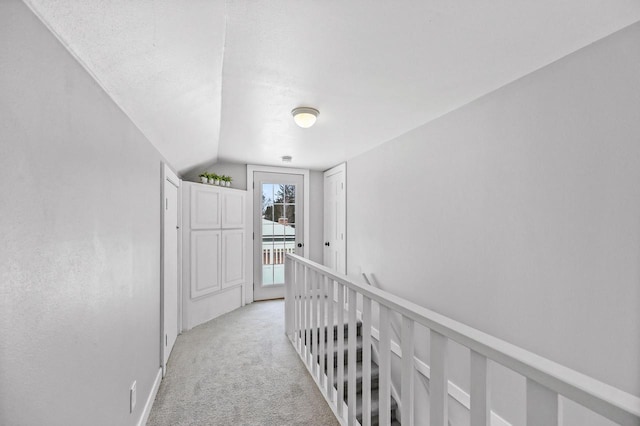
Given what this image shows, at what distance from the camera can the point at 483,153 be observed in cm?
201

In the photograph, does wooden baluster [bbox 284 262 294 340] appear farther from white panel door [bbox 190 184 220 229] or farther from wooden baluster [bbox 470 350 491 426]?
wooden baluster [bbox 470 350 491 426]

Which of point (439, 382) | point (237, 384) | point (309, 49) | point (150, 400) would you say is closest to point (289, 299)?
point (237, 384)

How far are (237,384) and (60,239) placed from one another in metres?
1.83

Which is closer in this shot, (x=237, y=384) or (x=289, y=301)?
(x=237, y=384)

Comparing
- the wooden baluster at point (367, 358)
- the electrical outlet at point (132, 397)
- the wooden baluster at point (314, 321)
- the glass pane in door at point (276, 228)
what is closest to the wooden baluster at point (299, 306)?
the wooden baluster at point (314, 321)

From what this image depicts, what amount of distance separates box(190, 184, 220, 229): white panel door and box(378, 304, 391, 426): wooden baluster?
2.80 meters

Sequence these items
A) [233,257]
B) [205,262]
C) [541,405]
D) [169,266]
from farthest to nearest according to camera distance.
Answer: [233,257] → [205,262] → [169,266] → [541,405]

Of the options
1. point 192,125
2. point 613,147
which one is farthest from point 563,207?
point 192,125

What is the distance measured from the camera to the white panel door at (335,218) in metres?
4.13

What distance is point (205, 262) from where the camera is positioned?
11.7ft

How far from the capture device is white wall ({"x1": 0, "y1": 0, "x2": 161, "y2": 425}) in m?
0.70

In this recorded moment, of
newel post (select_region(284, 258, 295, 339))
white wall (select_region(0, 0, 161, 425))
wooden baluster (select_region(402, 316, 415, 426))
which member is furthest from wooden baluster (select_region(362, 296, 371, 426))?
newel post (select_region(284, 258, 295, 339))

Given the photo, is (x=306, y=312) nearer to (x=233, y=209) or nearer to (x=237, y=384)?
(x=237, y=384)

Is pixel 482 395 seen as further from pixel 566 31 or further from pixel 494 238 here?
pixel 566 31
